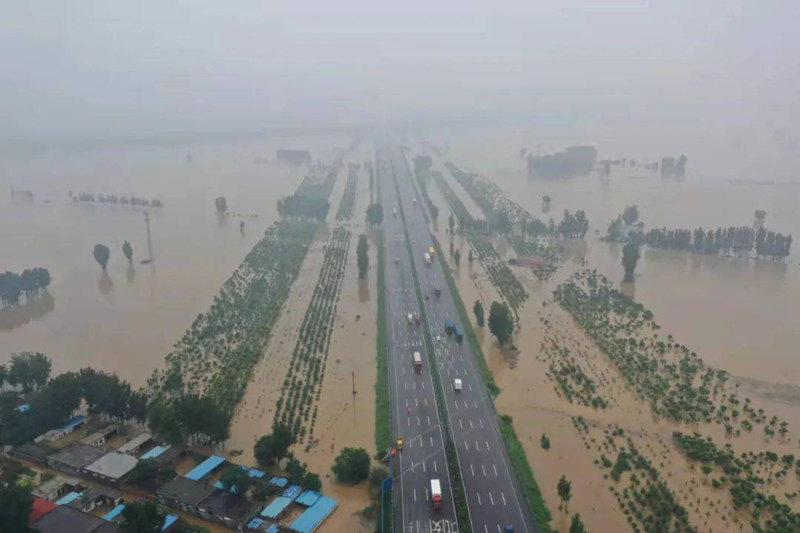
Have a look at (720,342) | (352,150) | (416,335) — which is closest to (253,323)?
(416,335)

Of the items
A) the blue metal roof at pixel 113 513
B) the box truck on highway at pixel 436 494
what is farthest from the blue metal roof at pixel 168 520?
the box truck on highway at pixel 436 494

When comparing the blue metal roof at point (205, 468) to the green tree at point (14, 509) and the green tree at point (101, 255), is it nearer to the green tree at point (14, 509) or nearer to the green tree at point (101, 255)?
the green tree at point (14, 509)

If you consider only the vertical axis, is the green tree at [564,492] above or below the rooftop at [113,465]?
above

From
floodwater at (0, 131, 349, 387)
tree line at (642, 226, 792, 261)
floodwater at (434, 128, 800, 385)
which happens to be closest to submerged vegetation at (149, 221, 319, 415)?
floodwater at (0, 131, 349, 387)

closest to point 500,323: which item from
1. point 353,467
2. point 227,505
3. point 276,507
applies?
point 353,467

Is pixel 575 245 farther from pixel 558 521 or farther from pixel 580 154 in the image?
pixel 580 154

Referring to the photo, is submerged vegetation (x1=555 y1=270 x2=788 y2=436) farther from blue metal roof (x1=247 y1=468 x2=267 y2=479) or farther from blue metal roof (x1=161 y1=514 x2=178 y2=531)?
blue metal roof (x1=161 y1=514 x2=178 y2=531)
